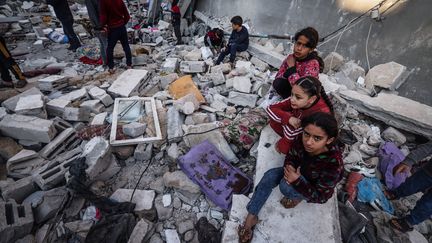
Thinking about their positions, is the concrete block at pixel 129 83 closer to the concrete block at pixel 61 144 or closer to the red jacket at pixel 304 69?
the concrete block at pixel 61 144

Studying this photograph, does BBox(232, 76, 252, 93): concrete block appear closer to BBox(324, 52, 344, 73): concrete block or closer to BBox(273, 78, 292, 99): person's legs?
BBox(273, 78, 292, 99): person's legs

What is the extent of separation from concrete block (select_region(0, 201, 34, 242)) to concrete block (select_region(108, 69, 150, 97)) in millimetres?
2408

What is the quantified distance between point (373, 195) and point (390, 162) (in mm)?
598

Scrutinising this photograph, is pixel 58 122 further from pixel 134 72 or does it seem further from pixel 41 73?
pixel 41 73

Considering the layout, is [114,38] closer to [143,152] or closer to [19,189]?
[143,152]

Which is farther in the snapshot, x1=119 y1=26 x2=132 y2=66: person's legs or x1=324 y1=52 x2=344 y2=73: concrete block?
x1=119 y1=26 x2=132 y2=66: person's legs

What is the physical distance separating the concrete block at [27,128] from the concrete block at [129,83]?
Result: 4.39 ft

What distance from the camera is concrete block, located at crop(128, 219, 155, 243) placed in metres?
2.21

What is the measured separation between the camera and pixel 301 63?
2891 millimetres

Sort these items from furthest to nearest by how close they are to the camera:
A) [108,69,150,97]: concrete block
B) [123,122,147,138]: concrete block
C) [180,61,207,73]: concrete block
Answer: [180,61,207,73]: concrete block
[108,69,150,97]: concrete block
[123,122,147,138]: concrete block

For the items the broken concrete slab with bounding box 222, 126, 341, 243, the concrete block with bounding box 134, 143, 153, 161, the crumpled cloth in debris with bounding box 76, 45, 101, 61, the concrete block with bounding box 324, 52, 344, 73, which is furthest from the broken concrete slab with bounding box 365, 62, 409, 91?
the crumpled cloth in debris with bounding box 76, 45, 101, 61

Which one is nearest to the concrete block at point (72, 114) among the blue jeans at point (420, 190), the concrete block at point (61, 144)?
the concrete block at point (61, 144)

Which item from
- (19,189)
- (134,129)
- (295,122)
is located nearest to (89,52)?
(134,129)

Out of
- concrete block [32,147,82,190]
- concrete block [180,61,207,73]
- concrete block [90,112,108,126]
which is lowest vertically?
concrete block [32,147,82,190]
